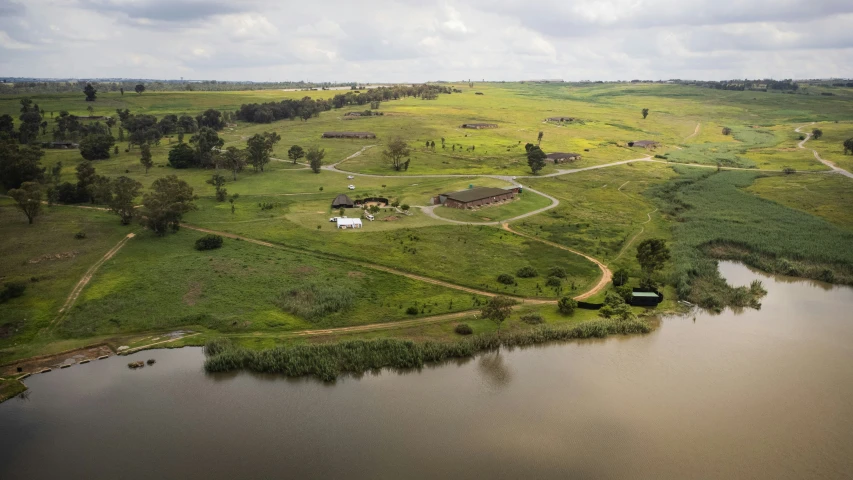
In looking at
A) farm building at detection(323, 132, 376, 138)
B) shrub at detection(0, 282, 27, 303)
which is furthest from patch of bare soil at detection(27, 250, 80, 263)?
farm building at detection(323, 132, 376, 138)

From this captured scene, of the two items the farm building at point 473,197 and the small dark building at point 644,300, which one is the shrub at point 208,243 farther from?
the small dark building at point 644,300

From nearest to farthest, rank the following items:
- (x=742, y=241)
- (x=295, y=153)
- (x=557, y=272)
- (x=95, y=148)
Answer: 1. (x=557, y=272)
2. (x=742, y=241)
3. (x=95, y=148)
4. (x=295, y=153)

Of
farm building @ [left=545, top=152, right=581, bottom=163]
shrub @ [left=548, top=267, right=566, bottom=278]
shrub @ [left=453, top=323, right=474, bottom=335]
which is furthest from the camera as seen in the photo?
farm building @ [left=545, top=152, right=581, bottom=163]

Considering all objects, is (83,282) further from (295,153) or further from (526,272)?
(295,153)

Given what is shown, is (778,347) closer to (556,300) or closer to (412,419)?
(556,300)

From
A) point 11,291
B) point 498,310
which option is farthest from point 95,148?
point 498,310

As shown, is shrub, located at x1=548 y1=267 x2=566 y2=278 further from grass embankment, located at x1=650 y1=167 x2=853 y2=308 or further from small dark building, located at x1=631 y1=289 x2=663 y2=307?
grass embankment, located at x1=650 y1=167 x2=853 y2=308

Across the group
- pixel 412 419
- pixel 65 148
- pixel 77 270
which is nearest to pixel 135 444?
pixel 412 419
